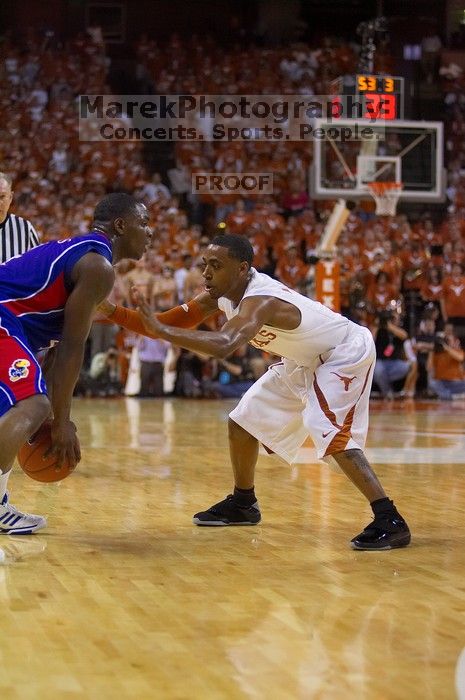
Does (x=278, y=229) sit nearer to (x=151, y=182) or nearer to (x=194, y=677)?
(x=151, y=182)

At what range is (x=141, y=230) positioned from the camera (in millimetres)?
4676

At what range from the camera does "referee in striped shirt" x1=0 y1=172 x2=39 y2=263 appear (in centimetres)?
592

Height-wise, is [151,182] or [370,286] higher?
[151,182]

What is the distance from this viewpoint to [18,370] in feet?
14.1

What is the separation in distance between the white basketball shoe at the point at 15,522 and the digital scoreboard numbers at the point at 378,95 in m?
10.8

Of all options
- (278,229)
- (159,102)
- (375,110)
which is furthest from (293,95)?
(375,110)

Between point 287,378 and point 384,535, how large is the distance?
3.11ft

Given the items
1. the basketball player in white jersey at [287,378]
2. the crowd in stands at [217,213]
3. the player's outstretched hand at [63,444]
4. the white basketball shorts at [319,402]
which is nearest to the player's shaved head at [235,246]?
the basketball player in white jersey at [287,378]

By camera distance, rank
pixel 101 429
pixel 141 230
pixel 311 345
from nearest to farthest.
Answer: pixel 141 230, pixel 311 345, pixel 101 429

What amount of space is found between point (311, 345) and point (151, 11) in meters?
19.6

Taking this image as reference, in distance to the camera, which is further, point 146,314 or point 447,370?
point 447,370

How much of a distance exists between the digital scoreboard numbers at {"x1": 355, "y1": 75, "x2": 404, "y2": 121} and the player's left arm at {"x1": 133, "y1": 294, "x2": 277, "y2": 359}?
412 inches

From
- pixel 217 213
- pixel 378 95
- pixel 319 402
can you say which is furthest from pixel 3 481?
pixel 217 213

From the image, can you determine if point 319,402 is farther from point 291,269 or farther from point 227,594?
point 291,269
